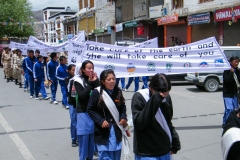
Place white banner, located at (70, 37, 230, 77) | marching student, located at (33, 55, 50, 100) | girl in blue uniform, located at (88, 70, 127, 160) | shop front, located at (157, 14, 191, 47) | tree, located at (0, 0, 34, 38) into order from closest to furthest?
1. girl in blue uniform, located at (88, 70, 127, 160)
2. white banner, located at (70, 37, 230, 77)
3. marching student, located at (33, 55, 50, 100)
4. shop front, located at (157, 14, 191, 47)
5. tree, located at (0, 0, 34, 38)

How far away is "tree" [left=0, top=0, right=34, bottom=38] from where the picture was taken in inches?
1401

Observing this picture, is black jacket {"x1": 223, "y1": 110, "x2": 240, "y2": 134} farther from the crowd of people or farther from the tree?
the tree

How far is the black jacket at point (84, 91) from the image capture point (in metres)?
4.68

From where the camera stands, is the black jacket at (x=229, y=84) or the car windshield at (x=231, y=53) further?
the car windshield at (x=231, y=53)

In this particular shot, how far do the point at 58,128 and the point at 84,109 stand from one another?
2.85 metres

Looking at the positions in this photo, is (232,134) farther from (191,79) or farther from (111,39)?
(111,39)

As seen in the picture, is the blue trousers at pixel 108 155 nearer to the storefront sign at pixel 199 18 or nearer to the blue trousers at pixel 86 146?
the blue trousers at pixel 86 146

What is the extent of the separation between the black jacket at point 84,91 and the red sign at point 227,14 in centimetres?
1502

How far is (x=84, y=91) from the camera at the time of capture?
467 cm

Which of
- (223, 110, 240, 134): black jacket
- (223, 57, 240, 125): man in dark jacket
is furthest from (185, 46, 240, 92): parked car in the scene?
(223, 110, 240, 134): black jacket

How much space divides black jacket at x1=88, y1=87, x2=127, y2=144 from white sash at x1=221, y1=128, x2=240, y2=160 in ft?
5.97

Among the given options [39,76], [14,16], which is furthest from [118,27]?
[39,76]

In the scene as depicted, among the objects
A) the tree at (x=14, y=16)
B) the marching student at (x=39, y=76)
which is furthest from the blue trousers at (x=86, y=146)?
the tree at (x=14, y=16)

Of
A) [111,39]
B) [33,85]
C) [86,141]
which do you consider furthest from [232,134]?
[111,39]
